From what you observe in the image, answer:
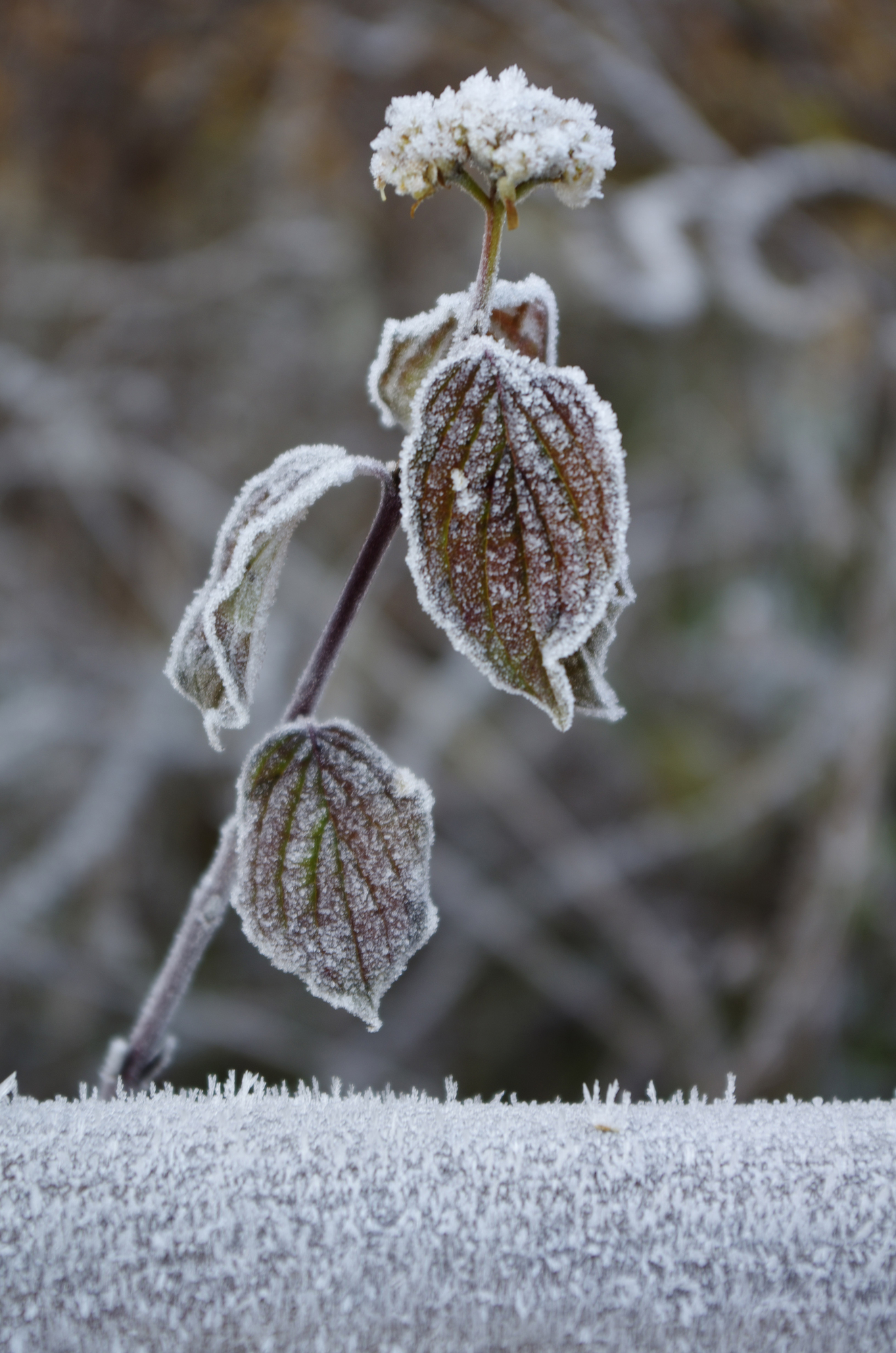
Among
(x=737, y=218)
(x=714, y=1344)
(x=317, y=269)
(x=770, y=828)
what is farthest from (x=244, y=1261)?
(x=317, y=269)

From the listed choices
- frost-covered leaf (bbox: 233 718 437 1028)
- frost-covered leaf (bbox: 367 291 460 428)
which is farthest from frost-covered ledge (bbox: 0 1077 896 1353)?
frost-covered leaf (bbox: 367 291 460 428)

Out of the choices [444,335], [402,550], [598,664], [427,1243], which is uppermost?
[402,550]

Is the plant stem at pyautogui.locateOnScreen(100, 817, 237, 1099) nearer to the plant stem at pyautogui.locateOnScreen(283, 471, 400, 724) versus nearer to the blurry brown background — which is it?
the plant stem at pyautogui.locateOnScreen(283, 471, 400, 724)

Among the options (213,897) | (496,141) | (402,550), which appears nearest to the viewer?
(496,141)

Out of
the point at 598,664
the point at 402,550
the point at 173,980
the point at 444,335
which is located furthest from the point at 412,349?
the point at 402,550

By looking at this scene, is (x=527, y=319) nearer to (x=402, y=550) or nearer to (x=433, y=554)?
(x=433, y=554)

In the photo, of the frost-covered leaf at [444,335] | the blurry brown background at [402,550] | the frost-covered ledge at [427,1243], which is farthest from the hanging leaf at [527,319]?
the blurry brown background at [402,550]

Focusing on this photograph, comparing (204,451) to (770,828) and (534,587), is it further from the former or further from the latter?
(534,587)
